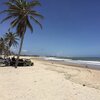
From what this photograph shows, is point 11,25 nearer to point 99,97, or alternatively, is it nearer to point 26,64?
point 26,64

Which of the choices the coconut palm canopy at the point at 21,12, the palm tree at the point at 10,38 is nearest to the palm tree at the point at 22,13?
the coconut palm canopy at the point at 21,12

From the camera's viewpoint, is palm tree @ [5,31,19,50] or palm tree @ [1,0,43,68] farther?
palm tree @ [5,31,19,50]

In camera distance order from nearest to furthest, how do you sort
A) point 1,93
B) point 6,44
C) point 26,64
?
1. point 1,93
2. point 26,64
3. point 6,44

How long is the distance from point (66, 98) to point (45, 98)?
899 millimetres

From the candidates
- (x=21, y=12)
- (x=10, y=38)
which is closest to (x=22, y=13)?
(x=21, y=12)

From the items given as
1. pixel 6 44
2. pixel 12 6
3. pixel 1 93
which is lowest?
pixel 1 93

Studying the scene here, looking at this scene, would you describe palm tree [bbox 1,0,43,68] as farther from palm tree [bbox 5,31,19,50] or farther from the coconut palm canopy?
palm tree [bbox 5,31,19,50]

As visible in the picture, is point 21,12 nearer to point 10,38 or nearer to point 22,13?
point 22,13

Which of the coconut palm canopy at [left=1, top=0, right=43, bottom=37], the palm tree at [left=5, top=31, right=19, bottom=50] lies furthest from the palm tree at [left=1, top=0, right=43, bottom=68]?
the palm tree at [left=5, top=31, right=19, bottom=50]

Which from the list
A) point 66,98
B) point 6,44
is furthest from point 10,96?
point 6,44

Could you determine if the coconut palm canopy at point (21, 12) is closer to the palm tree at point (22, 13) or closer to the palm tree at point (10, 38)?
the palm tree at point (22, 13)

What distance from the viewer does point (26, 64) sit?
29.5 meters

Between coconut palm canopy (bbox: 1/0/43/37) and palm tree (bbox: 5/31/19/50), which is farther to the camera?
palm tree (bbox: 5/31/19/50)

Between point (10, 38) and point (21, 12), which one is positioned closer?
point (21, 12)
